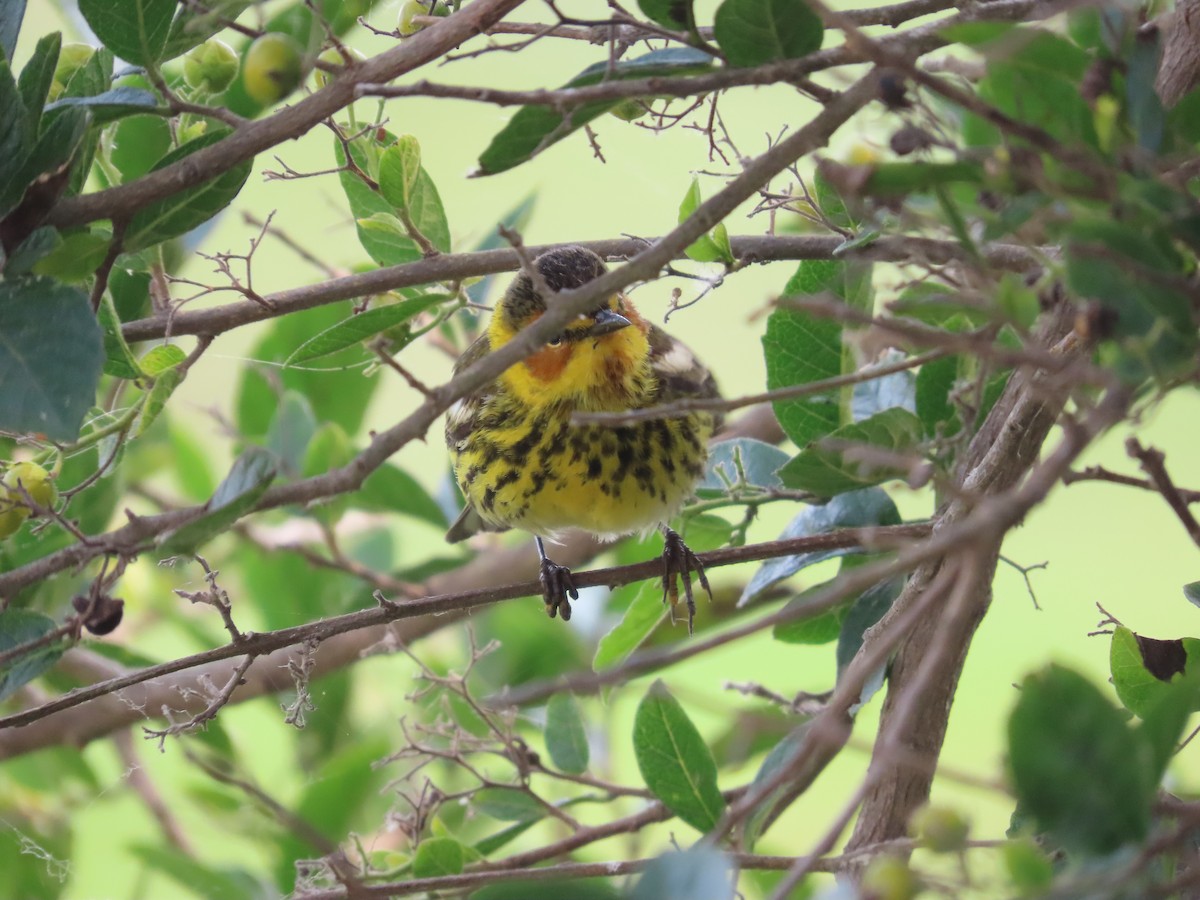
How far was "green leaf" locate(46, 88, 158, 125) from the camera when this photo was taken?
3.51 feet

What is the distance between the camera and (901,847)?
938 millimetres

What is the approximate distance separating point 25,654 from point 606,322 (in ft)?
3.64

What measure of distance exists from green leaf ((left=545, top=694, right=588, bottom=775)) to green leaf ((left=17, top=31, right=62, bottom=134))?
0.96m

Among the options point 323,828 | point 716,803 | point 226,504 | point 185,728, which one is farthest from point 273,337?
point 226,504

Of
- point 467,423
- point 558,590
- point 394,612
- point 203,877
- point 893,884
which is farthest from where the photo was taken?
point 467,423

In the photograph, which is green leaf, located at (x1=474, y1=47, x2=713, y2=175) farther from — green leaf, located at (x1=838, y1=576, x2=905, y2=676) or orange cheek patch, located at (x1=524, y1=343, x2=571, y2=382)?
orange cheek patch, located at (x1=524, y1=343, x2=571, y2=382)

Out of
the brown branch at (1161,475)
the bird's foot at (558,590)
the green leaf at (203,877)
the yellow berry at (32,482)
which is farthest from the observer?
the bird's foot at (558,590)

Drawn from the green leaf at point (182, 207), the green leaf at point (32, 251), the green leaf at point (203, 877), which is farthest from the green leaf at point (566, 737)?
the green leaf at point (32, 251)

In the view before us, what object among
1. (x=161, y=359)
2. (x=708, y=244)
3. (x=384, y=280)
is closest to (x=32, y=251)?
(x=161, y=359)

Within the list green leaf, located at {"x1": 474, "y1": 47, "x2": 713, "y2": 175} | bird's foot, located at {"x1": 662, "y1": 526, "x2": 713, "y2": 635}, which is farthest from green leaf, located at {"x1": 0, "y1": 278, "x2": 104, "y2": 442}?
bird's foot, located at {"x1": 662, "y1": 526, "x2": 713, "y2": 635}

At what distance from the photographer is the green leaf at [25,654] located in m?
1.09

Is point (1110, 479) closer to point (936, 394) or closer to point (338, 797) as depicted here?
point (936, 394)

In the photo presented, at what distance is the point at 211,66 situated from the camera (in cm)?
127

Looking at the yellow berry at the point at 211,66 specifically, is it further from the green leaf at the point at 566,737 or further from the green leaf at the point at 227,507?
the green leaf at the point at 566,737
